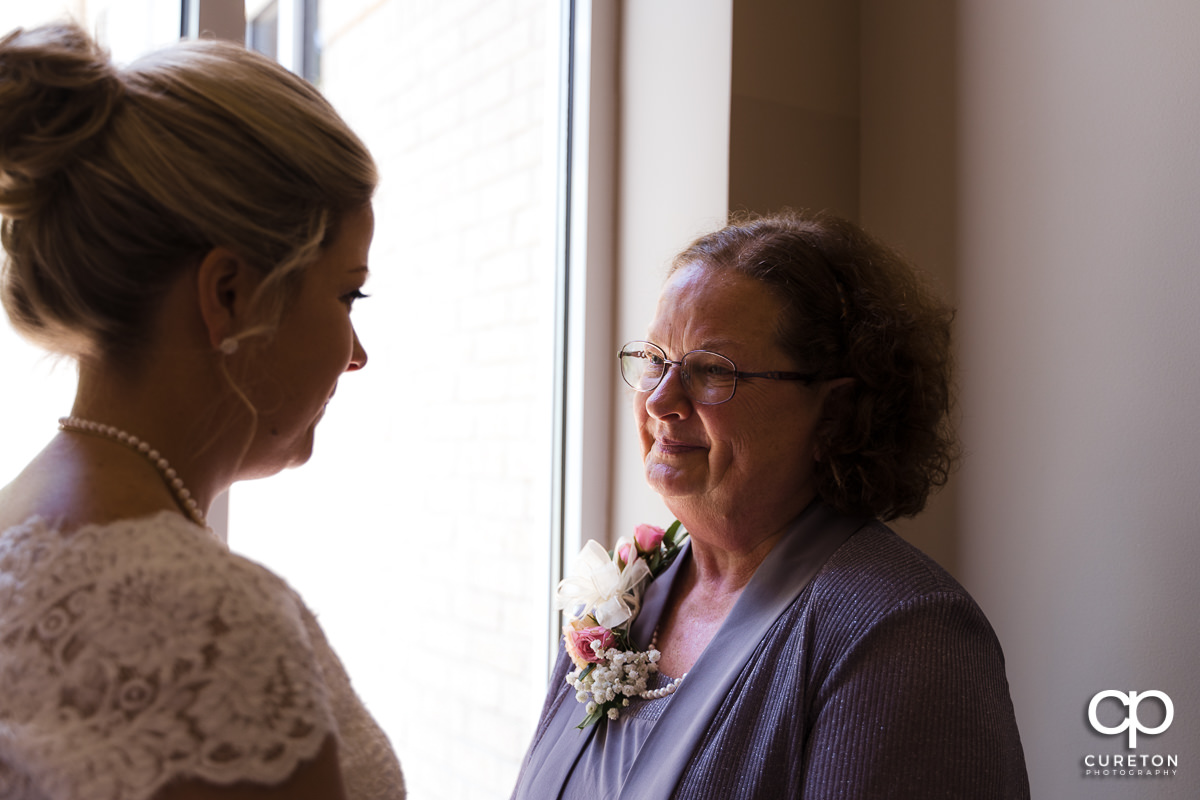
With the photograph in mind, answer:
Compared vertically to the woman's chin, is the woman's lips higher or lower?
higher

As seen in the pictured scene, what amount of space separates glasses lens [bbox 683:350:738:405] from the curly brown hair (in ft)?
0.31

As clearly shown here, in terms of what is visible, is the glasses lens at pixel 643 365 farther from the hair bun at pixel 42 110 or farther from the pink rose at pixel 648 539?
the hair bun at pixel 42 110

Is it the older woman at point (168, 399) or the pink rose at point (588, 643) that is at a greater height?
the older woman at point (168, 399)

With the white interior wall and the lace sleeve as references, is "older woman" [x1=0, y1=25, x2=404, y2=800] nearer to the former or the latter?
the lace sleeve

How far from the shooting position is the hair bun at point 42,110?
0.78 meters

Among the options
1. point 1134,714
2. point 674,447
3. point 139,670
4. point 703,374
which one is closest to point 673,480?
point 674,447

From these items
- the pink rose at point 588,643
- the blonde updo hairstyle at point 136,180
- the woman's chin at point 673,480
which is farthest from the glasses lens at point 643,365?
the blonde updo hairstyle at point 136,180

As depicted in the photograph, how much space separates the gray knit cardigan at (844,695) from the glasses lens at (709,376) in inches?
9.8

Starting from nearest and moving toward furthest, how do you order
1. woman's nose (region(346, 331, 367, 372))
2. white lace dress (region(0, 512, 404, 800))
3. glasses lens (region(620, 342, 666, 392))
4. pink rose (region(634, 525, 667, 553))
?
1. white lace dress (region(0, 512, 404, 800))
2. woman's nose (region(346, 331, 367, 372))
3. glasses lens (region(620, 342, 666, 392))
4. pink rose (region(634, 525, 667, 553))

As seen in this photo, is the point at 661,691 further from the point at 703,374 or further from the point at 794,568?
the point at 703,374

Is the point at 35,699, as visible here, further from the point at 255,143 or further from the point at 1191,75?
the point at 1191,75

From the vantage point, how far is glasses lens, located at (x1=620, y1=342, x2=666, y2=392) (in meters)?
1.58

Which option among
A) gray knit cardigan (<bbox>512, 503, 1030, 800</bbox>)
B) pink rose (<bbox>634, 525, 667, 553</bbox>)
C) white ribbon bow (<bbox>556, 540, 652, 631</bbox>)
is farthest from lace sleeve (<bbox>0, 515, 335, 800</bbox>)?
pink rose (<bbox>634, 525, 667, 553</bbox>)

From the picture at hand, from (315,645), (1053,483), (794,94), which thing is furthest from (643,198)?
(315,645)
